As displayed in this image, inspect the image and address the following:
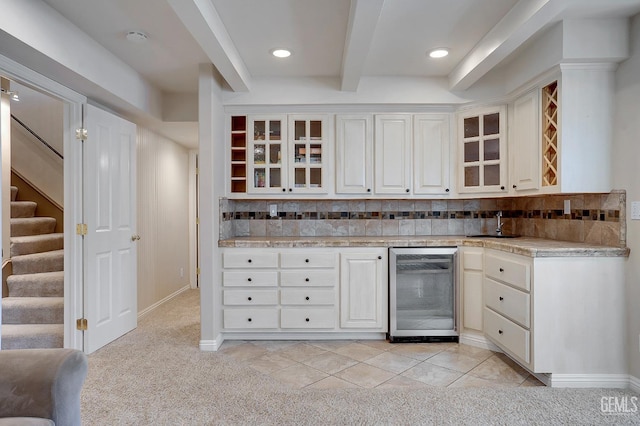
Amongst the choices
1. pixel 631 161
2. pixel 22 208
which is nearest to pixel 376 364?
pixel 631 161

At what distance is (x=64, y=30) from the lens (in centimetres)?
239

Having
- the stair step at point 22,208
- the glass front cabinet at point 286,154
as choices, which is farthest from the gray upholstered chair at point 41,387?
the stair step at point 22,208

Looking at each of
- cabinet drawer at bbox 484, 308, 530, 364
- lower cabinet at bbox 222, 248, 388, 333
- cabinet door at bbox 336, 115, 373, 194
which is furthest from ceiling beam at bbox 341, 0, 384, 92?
cabinet drawer at bbox 484, 308, 530, 364

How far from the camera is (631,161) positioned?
2389 mm

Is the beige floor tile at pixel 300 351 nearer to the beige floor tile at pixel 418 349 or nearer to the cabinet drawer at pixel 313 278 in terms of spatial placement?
the cabinet drawer at pixel 313 278

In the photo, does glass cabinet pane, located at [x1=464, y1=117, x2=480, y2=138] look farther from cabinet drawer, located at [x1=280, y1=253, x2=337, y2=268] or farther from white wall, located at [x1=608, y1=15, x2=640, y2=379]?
cabinet drawer, located at [x1=280, y1=253, x2=337, y2=268]

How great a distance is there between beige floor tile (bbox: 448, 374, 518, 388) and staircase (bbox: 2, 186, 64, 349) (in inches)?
124

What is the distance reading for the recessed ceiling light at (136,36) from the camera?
8.51 feet

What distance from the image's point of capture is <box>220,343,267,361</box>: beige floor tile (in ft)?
9.68

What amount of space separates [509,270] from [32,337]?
3.86 m

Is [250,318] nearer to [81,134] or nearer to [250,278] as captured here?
[250,278]

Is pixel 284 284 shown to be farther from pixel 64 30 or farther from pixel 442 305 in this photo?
pixel 64 30

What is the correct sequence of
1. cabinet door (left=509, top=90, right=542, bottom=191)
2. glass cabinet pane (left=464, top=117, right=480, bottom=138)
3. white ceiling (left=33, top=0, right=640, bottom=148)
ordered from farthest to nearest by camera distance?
glass cabinet pane (left=464, top=117, right=480, bottom=138) < cabinet door (left=509, top=90, right=542, bottom=191) < white ceiling (left=33, top=0, right=640, bottom=148)

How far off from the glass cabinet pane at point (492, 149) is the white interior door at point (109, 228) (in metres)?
3.34
